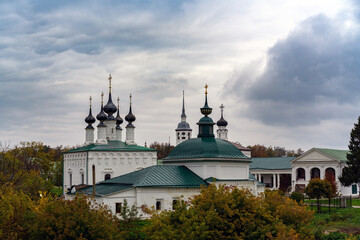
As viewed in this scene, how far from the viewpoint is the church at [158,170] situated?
33.4 meters

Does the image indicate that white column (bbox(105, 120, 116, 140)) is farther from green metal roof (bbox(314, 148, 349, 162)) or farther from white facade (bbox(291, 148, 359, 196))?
green metal roof (bbox(314, 148, 349, 162))

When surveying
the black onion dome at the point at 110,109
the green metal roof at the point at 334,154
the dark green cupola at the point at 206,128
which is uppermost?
the black onion dome at the point at 110,109

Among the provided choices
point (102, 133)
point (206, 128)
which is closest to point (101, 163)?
point (102, 133)

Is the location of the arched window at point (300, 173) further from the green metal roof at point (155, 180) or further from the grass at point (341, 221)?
the green metal roof at point (155, 180)

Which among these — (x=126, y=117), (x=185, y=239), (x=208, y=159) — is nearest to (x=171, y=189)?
(x=208, y=159)

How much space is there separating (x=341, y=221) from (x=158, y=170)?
14300 millimetres

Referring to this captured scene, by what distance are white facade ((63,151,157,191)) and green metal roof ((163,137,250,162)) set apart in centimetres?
1338

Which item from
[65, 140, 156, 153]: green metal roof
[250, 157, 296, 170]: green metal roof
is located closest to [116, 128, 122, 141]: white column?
[65, 140, 156, 153]: green metal roof

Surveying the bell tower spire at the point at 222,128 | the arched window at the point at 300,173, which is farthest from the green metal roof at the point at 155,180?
the bell tower spire at the point at 222,128

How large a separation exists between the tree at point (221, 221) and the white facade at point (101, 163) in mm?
27271

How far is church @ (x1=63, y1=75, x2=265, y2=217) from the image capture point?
3341 cm

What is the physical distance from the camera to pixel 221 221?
2269 centimetres

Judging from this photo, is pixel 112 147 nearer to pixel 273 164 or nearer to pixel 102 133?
pixel 102 133

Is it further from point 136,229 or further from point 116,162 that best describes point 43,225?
point 116,162
